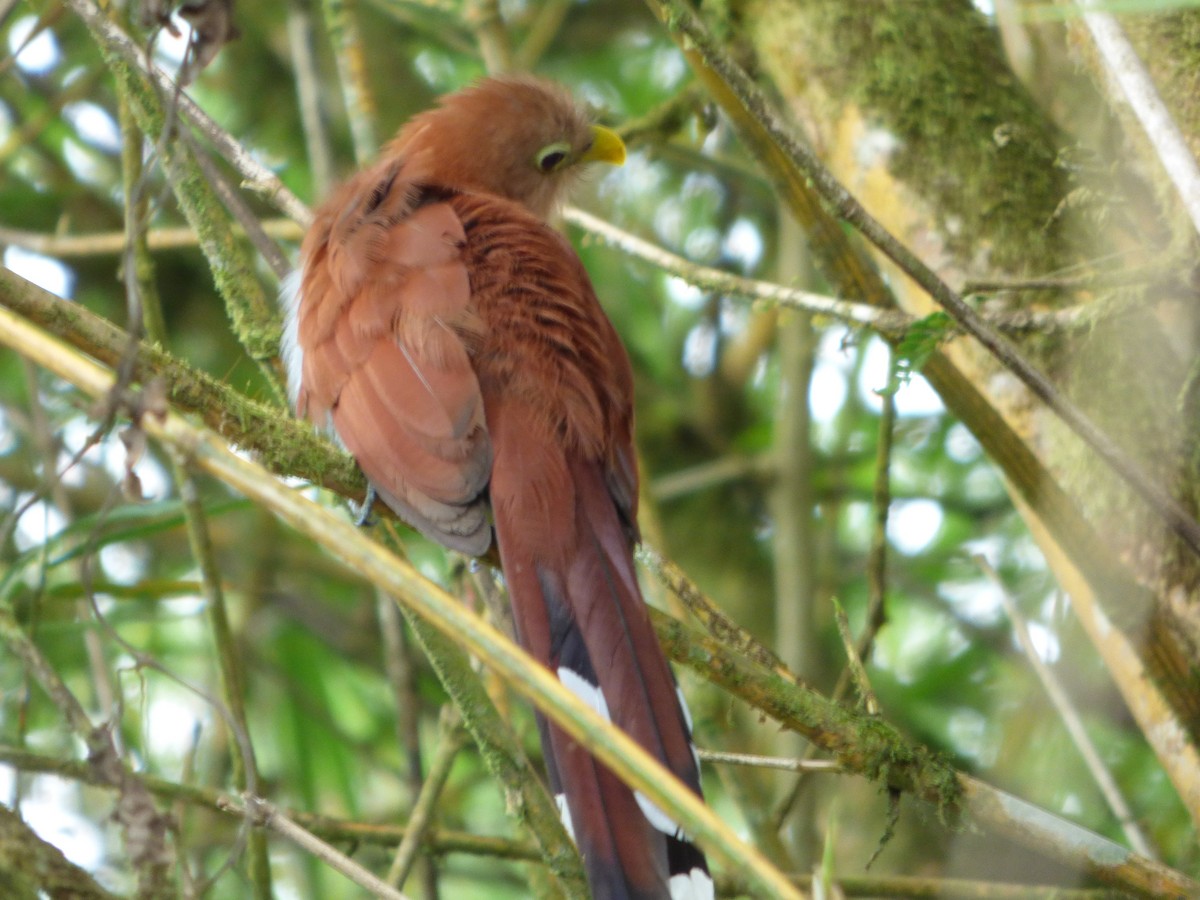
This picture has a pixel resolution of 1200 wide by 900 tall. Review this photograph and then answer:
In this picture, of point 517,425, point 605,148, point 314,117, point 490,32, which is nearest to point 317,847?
point 517,425

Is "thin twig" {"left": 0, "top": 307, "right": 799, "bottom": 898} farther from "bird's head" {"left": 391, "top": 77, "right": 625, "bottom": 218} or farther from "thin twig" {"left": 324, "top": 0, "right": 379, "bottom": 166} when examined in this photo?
"thin twig" {"left": 324, "top": 0, "right": 379, "bottom": 166}

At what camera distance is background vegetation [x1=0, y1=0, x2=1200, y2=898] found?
200cm

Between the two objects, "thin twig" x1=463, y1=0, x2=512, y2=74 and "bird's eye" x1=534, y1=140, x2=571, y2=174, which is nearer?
"bird's eye" x1=534, y1=140, x2=571, y2=174

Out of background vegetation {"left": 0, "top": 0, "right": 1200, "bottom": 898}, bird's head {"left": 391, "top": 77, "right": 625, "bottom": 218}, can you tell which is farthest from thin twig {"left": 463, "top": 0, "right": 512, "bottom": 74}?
bird's head {"left": 391, "top": 77, "right": 625, "bottom": 218}

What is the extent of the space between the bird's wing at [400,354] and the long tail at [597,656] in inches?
3.4

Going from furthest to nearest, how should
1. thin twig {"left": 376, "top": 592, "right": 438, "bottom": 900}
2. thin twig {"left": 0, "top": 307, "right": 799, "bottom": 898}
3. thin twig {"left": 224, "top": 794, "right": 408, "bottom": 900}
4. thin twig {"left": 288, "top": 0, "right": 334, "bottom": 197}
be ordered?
thin twig {"left": 288, "top": 0, "right": 334, "bottom": 197}, thin twig {"left": 376, "top": 592, "right": 438, "bottom": 900}, thin twig {"left": 224, "top": 794, "right": 408, "bottom": 900}, thin twig {"left": 0, "top": 307, "right": 799, "bottom": 898}

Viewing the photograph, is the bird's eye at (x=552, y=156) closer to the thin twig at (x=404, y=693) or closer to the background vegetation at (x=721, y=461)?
the background vegetation at (x=721, y=461)

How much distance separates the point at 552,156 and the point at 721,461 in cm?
133

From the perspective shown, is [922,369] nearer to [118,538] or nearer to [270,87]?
[118,538]

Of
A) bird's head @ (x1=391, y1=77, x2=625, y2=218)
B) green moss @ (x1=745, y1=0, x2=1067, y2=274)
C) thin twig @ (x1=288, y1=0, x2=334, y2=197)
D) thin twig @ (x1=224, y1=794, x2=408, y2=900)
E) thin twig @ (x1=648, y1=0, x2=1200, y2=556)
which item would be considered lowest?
thin twig @ (x1=224, y1=794, x2=408, y2=900)

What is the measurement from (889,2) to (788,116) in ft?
1.29

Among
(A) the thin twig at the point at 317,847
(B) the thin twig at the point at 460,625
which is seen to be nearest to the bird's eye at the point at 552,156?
(A) the thin twig at the point at 317,847

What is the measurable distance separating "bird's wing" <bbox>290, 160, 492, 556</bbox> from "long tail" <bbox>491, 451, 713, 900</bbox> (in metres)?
0.09

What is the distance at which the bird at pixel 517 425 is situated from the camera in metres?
1.94
